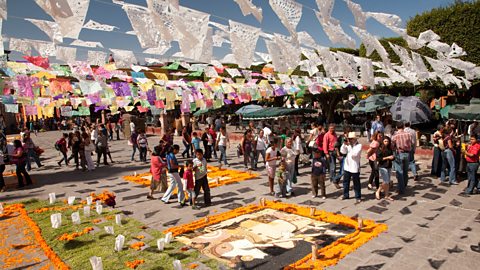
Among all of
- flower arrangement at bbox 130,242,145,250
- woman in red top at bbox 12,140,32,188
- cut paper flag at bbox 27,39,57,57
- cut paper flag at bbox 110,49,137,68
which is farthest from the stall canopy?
flower arrangement at bbox 130,242,145,250

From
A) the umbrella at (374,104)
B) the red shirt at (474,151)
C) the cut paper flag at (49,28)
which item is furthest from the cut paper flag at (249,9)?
the umbrella at (374,104)

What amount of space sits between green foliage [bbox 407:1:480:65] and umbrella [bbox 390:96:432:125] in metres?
5.48

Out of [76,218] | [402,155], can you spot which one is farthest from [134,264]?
[402,155]

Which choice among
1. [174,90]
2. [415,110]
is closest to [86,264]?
[174,90]

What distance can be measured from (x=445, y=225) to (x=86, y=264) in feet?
22.6

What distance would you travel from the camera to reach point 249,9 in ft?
18.0

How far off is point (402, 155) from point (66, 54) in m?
8.68

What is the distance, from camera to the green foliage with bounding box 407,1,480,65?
17938 millimetres

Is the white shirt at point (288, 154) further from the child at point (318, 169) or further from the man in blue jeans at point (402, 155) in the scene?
the man in blue jeans at point (402, 155)

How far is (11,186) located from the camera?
12.0 metres

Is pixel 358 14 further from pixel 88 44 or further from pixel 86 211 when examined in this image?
pixel 86 211

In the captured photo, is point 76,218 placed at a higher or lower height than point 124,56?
lower

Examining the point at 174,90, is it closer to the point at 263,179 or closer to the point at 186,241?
the point at 263,179

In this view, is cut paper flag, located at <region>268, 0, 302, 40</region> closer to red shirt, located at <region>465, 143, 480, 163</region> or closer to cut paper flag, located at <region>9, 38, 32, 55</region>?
cut paper flag, located at <region>9, 38, 32, 55</region>
